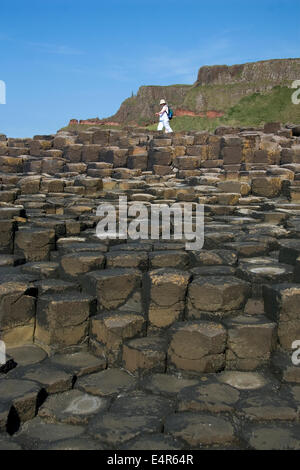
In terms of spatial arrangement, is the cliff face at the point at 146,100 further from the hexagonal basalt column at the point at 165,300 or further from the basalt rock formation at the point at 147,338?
the hexagonal basalt column at the point at 165,300

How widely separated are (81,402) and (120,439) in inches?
28.1

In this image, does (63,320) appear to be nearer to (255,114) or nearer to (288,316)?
(288,316)

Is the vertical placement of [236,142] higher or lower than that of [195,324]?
higher

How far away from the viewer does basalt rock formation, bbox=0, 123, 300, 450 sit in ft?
11.5

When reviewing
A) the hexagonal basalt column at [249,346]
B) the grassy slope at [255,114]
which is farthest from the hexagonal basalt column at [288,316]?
the grassy slope at [255,114]

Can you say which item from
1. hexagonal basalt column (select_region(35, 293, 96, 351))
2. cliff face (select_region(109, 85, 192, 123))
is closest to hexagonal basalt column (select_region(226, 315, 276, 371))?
hexagonal basalt column (select_region(35, 293, 96, 351))

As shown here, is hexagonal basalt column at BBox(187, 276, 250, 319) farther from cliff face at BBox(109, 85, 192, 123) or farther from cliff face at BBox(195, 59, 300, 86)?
cliff face at BBox(109, 85, 192, 123)

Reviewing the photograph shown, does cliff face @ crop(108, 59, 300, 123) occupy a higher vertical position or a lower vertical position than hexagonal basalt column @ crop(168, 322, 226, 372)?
higher

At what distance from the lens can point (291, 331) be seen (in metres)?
4.53

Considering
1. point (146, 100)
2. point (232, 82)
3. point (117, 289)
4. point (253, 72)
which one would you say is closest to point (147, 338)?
point (117, 289)

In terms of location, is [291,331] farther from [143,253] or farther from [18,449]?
[18,449]

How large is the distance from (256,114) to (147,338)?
37.4 meters

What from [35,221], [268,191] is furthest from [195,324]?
[268,191]

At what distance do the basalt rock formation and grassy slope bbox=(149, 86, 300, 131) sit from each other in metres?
31.9
